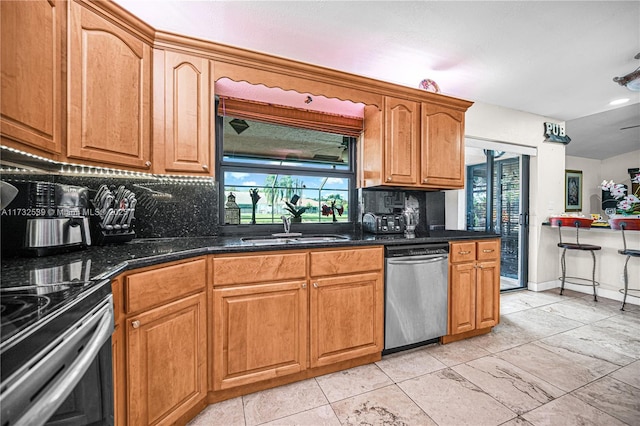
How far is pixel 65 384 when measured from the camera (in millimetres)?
631

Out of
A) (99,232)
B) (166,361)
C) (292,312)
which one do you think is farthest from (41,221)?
(292,312)

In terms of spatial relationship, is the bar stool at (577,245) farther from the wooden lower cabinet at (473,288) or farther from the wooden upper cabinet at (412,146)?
the wooden upper cabinet at (412,146)

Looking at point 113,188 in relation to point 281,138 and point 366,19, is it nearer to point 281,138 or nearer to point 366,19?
point 281,138

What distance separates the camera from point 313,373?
1.90 meters

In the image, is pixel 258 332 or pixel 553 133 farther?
pixel 553 133

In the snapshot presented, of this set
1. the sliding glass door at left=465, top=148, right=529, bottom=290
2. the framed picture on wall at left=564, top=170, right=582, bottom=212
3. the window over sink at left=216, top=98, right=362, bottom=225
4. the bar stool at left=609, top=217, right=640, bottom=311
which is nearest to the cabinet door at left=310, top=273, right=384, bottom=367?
the window over sink at left=216, top=98, right=362, bottom=225

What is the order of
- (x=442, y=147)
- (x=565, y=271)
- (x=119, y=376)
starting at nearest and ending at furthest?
1. (x=119, y=376)
2. (x=442, y=147)
3. (x=565, y=271)

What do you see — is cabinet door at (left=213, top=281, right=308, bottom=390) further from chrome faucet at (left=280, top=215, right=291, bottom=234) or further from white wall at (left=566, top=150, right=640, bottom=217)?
white wall at (left=566, top=150, right=640, bottom=217)

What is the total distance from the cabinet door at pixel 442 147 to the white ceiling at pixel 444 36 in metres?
0.44

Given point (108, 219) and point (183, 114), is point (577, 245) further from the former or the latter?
point (108, 219)

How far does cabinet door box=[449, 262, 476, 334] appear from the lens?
2322 millimetres

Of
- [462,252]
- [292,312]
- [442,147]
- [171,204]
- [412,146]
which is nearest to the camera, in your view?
[292,312]

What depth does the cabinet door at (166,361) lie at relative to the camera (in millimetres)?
1213

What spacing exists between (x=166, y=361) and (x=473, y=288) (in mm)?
2324
